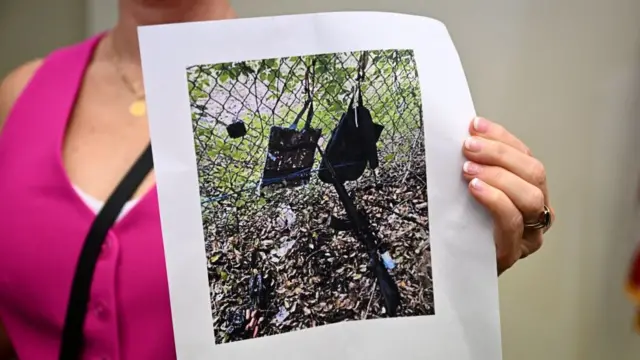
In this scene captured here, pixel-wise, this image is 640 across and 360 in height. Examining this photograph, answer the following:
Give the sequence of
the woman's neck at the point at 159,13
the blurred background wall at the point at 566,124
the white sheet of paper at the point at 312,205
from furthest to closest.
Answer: the blurred background wall at the point at 566,124 → the woman's neck at the point at 159,13 → the white sheet of paper at the point at 312,205

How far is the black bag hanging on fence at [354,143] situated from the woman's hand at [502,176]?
0.23 feet

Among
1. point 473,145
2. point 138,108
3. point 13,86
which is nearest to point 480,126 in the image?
point 473,145

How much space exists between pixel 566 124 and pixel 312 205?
0.46m

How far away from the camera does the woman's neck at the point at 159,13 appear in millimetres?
569

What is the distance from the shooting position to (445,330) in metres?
0.49

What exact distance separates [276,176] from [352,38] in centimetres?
11

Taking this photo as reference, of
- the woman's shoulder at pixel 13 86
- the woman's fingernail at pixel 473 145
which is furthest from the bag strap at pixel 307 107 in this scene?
the woman's shoulder at pixel 13 86

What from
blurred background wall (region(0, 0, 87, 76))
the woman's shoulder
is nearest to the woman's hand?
the woman's shoulder

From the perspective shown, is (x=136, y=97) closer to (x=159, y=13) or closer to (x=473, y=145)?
(x=159, y=13)

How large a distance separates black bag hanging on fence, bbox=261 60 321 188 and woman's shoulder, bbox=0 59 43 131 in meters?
0.30

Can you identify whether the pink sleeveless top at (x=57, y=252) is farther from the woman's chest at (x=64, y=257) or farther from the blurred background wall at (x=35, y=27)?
the blurred background wall at (x=35, y=27)

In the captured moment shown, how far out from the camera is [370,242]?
47 cm

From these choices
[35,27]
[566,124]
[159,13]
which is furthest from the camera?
[35,27]

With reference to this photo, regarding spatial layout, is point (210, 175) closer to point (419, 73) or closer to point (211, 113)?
point (211, 113)
